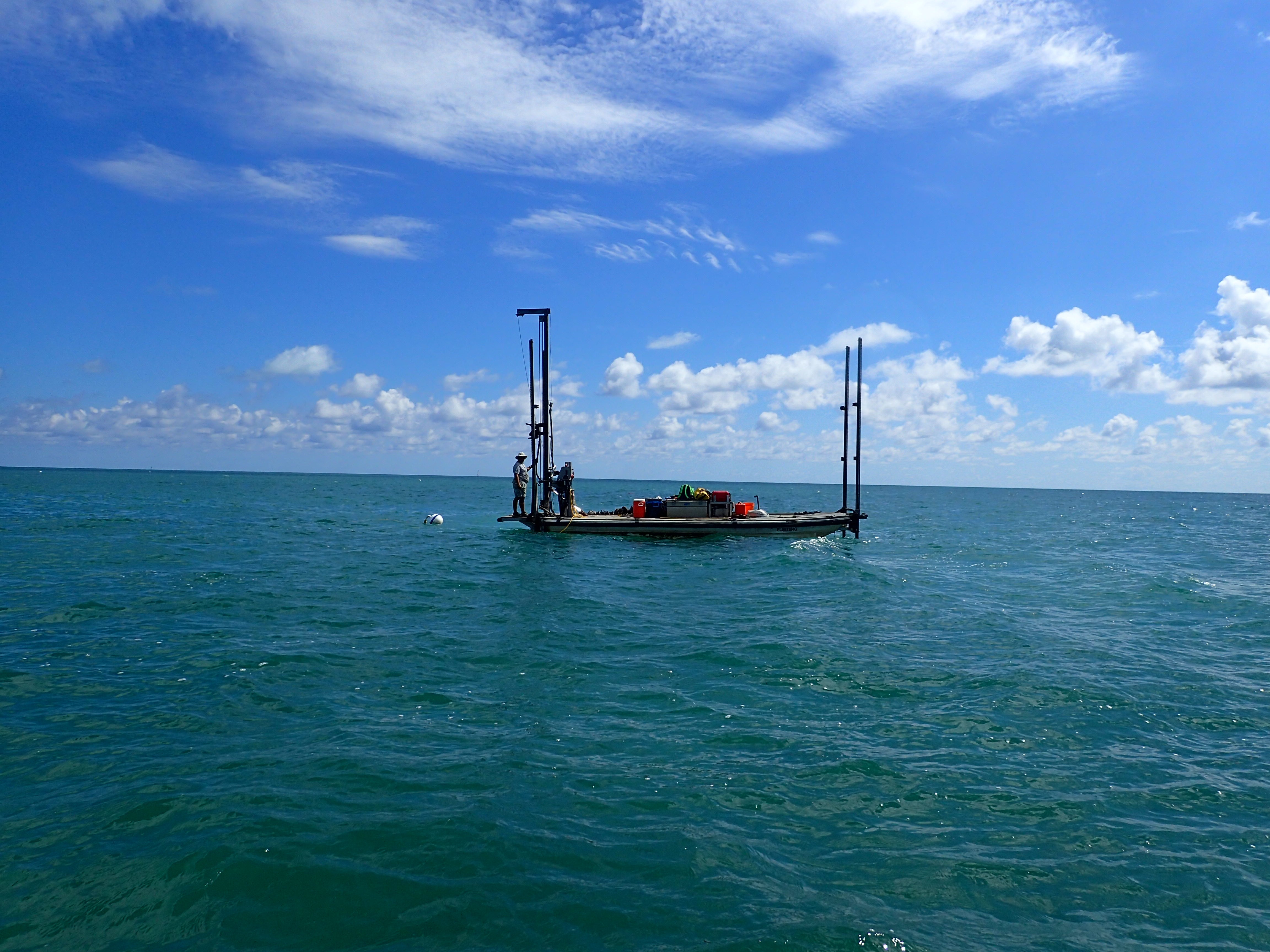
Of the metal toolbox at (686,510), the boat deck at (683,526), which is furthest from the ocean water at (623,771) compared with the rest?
the metal toolbox at (686,510)

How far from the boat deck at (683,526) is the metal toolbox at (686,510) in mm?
196

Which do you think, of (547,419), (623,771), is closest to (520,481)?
(547,419)

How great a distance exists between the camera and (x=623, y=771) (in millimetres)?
8664

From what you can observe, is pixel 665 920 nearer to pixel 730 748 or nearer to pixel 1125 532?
pixel 730 748

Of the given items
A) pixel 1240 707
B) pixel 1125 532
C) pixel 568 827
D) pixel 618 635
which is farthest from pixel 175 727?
pixel 1125 532

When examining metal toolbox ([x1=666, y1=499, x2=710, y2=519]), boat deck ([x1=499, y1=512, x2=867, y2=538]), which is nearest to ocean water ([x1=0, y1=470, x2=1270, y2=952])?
boat deck ([x1=499, y1=512, x2=867, y2=538])

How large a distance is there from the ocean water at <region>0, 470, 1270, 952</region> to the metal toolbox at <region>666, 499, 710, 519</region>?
14.0 metres

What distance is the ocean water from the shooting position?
237 inches

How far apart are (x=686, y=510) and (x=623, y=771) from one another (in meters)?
27.0

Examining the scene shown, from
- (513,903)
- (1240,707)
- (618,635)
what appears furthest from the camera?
(618,635)

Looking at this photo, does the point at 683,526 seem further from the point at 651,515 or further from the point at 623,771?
the point at 623,771

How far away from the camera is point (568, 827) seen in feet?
23.9

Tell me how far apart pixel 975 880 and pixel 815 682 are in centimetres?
598

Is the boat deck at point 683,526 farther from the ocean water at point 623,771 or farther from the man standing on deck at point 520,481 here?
the ocean water at point 623,771
